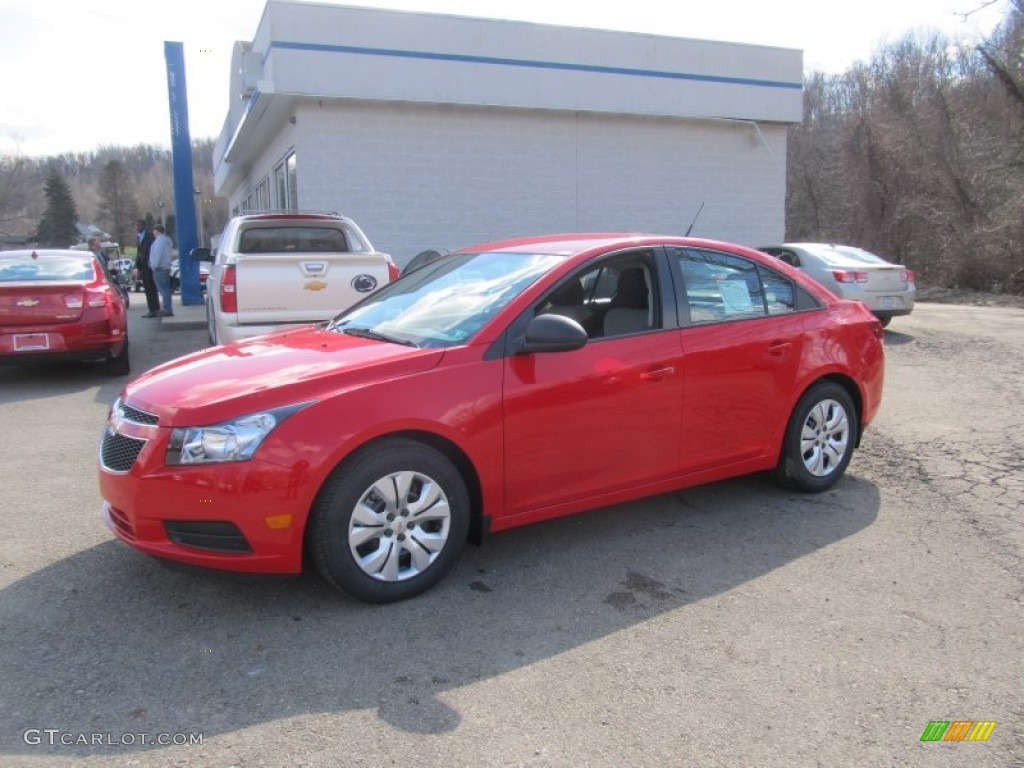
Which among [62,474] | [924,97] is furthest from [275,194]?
[924,97]

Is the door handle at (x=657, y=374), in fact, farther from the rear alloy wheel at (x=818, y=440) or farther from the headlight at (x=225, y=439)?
the headlight at (x=225, y=439)

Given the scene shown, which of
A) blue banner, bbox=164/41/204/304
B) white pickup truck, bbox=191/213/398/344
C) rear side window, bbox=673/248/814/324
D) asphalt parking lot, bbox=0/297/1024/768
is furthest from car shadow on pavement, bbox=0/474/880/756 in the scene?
blue banner, bbox=164/41/204/304

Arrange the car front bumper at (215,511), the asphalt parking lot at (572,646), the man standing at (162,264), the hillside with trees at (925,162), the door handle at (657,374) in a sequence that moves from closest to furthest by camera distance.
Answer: the asphalt parking lot at (572,646)
the car front bumper at (215,511)
the door handle at (657,374)
the man standing at (162,264)
the hillside with trees at (925,162)

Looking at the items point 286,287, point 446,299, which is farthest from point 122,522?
point 286,287

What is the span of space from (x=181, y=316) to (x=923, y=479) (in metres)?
14.2

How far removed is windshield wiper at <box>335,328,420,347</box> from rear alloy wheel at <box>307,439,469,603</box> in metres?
0.61

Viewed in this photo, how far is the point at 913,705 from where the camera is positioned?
288 centimetres

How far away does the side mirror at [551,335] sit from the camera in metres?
3.78

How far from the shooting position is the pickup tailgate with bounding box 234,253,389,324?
7.60 meters

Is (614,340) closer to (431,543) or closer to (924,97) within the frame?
(431,543)

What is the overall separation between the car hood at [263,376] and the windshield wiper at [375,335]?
6cm

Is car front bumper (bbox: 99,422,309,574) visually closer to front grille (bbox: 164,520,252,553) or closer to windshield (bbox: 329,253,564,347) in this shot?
front grille (bbox: 164,520,252,553)

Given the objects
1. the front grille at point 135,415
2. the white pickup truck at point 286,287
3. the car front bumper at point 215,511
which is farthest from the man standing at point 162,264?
the car front bumper at point 215,511

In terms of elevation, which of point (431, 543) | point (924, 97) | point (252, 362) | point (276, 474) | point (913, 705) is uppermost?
point (924, 97)
